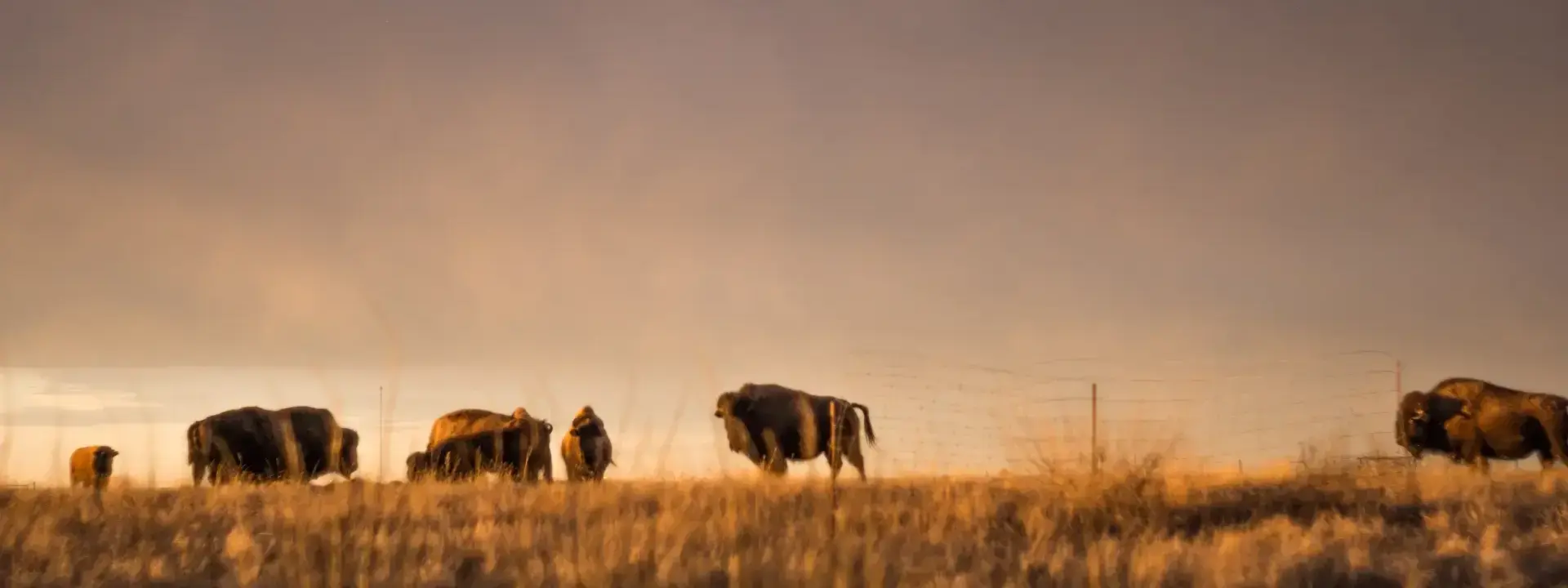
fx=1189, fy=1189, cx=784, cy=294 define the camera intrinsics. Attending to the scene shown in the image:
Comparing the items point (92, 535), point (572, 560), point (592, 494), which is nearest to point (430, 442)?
point (592, 494)

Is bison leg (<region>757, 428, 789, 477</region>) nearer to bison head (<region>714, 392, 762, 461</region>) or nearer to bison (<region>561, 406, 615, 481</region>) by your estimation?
bison head (<region>714, 392, 762, 461</region>)

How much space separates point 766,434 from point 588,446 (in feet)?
11.7

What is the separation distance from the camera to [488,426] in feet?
61.8

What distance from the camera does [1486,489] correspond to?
27.1 feet

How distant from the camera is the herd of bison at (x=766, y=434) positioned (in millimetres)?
16016

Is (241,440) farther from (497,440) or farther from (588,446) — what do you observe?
(588,446)

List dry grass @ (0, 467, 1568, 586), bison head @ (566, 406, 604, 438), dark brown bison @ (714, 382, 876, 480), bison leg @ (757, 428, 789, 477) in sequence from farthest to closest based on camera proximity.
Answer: bison head @ (566, 406, 604, 438)
dark brown bison @ (714, 382, 876, 480)
bison leg @ (757, 428, 789, 477)
dry grass @ (0, 467, 1568, 586)

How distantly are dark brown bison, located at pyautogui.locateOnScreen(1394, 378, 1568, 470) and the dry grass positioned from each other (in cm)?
921

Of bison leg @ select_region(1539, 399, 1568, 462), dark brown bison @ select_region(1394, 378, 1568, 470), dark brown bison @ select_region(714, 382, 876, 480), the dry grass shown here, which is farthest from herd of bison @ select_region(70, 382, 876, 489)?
bison leg @ select_region(1539, 399, 1568, 462)

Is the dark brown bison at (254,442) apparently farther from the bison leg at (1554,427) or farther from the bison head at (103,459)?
the bison leg at (1554,427)

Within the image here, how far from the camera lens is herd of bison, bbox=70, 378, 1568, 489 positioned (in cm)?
1602

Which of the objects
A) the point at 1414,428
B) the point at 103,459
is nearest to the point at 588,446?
the point at 103,459

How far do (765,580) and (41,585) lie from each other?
2632 millimetres

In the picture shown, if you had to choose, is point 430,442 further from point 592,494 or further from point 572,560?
point 572,560
